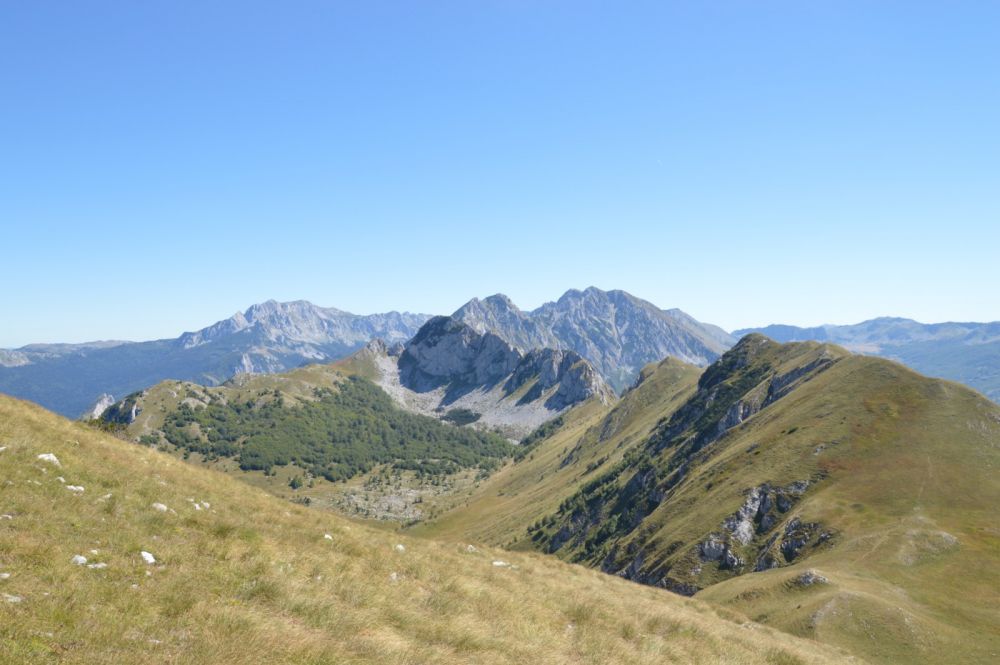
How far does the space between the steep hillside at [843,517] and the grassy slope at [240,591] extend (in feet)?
104

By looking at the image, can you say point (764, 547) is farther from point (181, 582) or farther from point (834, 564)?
point (181, 582)

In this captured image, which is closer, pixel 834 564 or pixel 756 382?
pixel 834 564

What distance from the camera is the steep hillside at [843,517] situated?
44.2 metres

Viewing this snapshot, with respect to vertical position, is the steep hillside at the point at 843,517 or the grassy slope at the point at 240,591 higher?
the grassy slope at the point at 240,591

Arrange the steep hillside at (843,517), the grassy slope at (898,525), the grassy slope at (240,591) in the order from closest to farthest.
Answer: the grassy slope at (240,591), the grassy slope at (898,525), the steep hillside at (843,517)

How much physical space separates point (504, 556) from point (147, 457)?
20.1 meters

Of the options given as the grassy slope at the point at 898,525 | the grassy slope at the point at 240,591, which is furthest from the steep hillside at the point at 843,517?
the grassy slope at the point at 240,591

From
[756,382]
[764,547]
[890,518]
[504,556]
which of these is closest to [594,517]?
[756,382]

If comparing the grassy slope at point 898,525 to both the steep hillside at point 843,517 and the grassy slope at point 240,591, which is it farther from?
the grassy slope at point 240,591

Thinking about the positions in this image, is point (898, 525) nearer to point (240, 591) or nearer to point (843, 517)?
point (843, 517)

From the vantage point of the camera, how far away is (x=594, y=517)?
16150cm

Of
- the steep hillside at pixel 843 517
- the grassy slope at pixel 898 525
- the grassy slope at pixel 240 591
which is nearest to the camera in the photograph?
the grassy slope at pixel 240 591

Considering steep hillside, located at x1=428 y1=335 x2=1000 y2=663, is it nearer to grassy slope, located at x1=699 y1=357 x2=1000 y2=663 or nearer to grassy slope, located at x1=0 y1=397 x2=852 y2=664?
grassy slope, located at x1=699 y1=357 x2=1000 y2=663

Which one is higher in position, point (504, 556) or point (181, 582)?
point (181, 582)
